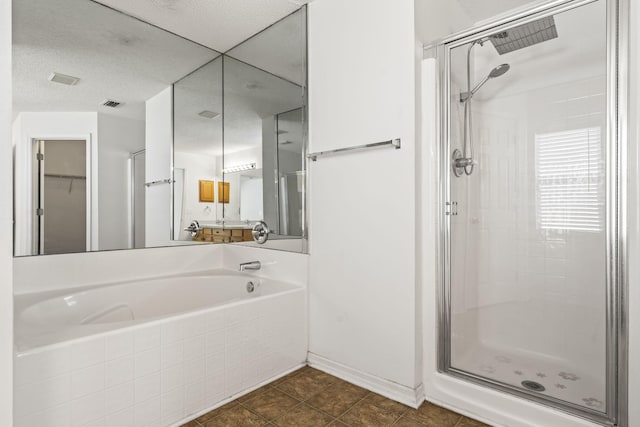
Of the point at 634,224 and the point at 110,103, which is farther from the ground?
the point at 110,103

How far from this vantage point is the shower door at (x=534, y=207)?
143 cm

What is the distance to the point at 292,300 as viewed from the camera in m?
2.12

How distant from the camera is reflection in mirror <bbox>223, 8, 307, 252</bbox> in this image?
2320 millimetres

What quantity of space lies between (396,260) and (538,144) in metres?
1.01

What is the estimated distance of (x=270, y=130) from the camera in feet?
8.08

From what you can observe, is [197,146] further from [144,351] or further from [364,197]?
[144,351]

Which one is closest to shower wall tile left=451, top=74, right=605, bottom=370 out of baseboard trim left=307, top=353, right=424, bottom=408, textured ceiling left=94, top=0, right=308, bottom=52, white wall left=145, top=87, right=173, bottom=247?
baseboard trim left=307, top=353, right=424, bottom=408

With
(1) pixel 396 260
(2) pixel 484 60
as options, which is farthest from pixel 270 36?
(1) pixel 396 260

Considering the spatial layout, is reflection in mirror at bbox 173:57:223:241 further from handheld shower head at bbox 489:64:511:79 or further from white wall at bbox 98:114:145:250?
handheld shower head at bbox 489:64:511:79

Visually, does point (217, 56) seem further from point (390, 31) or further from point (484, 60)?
point (484, 60)

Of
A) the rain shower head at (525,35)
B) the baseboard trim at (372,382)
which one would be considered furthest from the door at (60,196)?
the rain shower head at (525,35)
